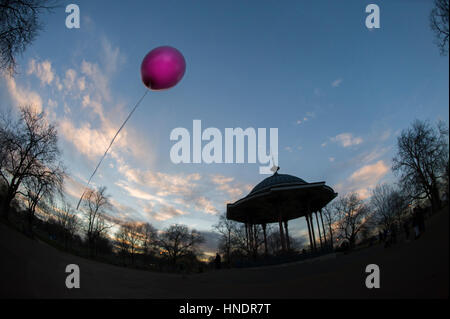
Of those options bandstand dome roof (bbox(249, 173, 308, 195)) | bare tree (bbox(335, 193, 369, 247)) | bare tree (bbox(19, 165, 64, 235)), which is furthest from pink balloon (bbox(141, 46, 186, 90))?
bare tree (bbox(335, 193, 369, 247))

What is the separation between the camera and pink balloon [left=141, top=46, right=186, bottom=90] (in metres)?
5.34

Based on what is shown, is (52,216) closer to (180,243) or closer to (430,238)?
(430,238)

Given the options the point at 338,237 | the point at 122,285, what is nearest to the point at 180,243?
the point at 338,237

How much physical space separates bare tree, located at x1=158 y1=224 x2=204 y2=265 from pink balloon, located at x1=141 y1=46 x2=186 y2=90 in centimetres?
5337

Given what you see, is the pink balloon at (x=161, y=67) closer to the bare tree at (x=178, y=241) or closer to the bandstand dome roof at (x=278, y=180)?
the bandstand dome roof at (x=278, y=180)

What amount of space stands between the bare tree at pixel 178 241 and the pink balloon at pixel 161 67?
53368 mm

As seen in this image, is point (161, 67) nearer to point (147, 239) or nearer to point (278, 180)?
point (278, 180)

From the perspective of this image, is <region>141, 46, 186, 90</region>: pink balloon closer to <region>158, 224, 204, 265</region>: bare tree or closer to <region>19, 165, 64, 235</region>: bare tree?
<region>19, 165, 64, 235</region>: bare tree

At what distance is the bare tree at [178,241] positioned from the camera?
5284 cm

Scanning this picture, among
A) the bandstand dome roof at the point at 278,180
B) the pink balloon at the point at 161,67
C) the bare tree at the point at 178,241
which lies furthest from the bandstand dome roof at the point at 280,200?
the bare tree at the point at 178,241
